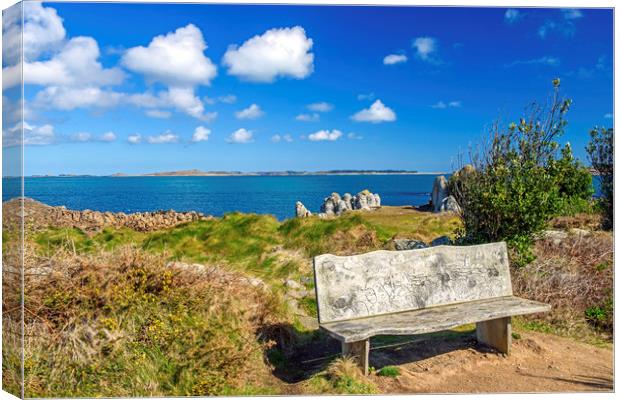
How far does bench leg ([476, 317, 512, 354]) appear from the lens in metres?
5.97

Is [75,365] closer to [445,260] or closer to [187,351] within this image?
[187,351]

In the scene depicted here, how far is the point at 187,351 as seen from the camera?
5.05 m

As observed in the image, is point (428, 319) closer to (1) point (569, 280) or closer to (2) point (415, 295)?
(2) point (415, 295)

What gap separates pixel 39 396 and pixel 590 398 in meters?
4.65

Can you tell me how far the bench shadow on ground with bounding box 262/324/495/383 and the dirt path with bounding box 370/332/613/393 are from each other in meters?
0.01

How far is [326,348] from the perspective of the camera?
20.4ft

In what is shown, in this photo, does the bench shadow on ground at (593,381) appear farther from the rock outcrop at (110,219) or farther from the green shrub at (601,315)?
the rock outcrop at (110,219)

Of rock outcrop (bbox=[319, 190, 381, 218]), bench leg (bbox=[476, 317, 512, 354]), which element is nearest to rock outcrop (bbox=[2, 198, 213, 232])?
bench leg (bbox=[476, 317, 512, 354])

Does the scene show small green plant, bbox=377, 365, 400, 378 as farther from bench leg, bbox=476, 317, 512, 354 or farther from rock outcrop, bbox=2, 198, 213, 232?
rock outcrop, bbox=2, 198, 213, 232

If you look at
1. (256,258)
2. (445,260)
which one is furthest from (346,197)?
(445,260)

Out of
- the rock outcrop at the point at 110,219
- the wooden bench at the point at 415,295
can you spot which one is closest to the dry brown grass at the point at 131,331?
the wooden bench at the point at 415,295

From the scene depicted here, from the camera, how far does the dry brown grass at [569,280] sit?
7.26m

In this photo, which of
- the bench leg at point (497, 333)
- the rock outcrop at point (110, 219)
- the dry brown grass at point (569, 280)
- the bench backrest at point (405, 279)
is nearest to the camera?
the bench backrest at point (405, 279)

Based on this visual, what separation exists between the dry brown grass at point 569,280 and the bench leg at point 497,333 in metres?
1.35
